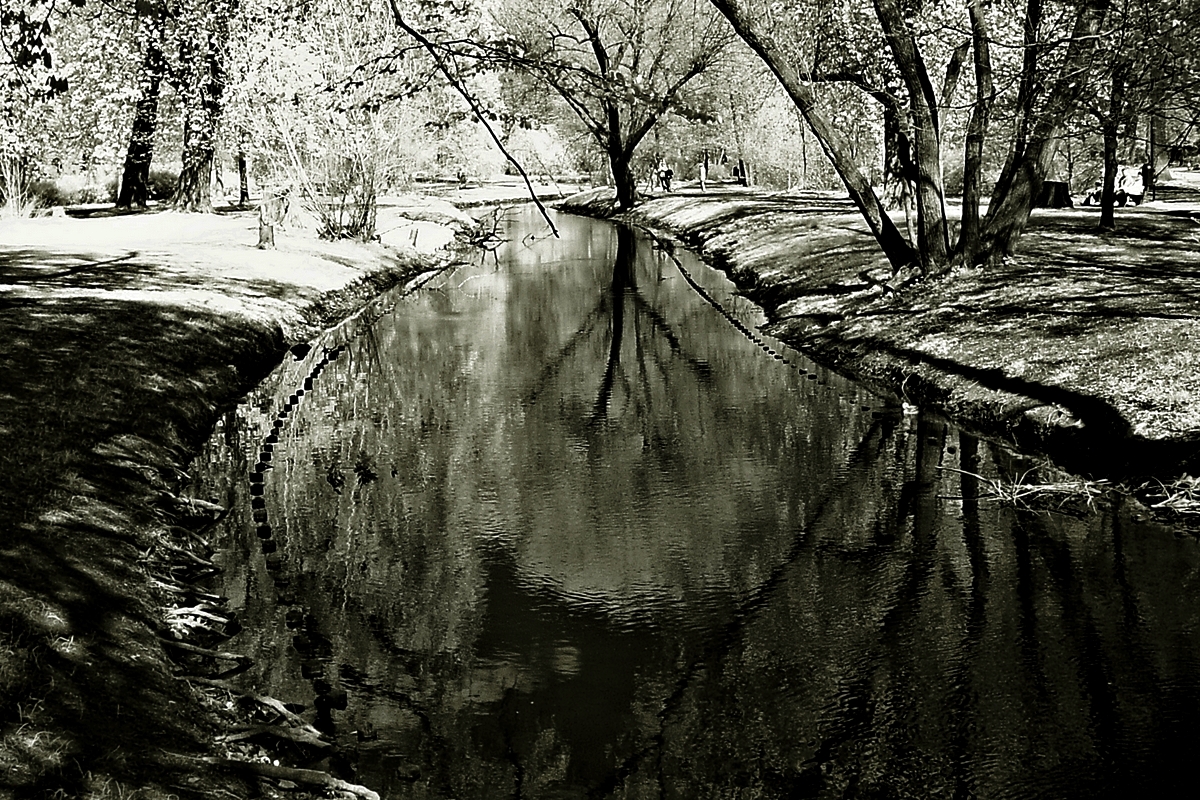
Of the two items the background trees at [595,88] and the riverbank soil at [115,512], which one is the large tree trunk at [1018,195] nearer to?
the background trees at [595,88]

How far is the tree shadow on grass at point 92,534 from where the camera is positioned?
5883 millimetres

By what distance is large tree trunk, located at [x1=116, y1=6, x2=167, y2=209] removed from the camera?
34531 mm

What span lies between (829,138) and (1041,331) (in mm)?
6196

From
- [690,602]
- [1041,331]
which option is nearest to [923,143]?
[1041,331]

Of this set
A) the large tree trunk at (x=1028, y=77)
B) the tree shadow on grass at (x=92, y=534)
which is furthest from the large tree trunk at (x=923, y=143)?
the tree shadow on grass at (x=92, y=534)

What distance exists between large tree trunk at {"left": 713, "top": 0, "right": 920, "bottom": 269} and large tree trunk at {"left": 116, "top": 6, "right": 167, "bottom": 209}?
1496 centimetres

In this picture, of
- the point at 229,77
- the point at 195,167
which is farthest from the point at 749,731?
the point at 195,167

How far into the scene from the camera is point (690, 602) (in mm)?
9031

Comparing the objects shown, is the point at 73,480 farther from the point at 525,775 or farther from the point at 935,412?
the point at 935,412

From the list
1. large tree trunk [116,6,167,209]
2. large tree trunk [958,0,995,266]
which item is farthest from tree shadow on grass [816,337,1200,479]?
large tree trunk [116,6,167,209]

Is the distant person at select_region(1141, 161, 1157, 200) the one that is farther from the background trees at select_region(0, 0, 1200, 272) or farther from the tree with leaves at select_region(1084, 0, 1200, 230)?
the tree with leaves at select_region(1084, 0, 1200, 230)

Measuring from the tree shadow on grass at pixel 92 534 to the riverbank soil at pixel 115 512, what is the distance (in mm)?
16

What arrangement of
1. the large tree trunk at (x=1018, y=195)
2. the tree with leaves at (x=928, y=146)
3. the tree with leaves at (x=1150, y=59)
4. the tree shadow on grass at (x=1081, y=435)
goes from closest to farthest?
the tree shadow on grass at (x=1081, y=435)
the tree with leaves at (x=1150, y=59)
the tree with leaves at (x=928, y=146)
the large tree trunk at (x=1018, y=195)

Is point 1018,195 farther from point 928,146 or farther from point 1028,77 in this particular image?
point 1028,77
